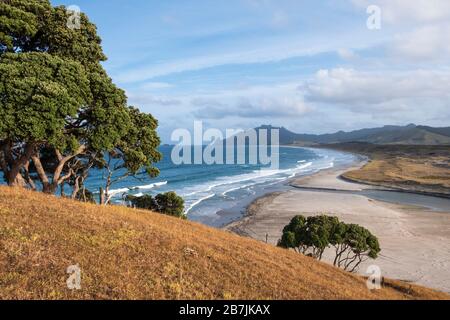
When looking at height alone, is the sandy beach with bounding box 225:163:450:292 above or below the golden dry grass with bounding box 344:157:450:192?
below

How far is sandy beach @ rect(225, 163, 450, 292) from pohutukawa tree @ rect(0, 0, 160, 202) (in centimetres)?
2026

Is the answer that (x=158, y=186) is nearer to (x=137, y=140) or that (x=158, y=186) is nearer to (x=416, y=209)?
(x=416, y=209)

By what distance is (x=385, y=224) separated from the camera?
58.0m

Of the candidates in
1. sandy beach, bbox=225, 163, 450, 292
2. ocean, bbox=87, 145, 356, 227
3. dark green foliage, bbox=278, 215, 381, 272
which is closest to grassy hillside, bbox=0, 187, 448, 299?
dark green foliage, bbox=278, 215, 381, 272

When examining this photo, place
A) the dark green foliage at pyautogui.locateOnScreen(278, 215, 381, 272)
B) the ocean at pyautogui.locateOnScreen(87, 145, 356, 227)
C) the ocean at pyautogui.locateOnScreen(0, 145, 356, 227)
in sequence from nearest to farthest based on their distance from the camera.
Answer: the dark green foliage at pyautogui.locateOnScreen(278, 215, 381, 272) → the ocean at pyautogui.locateOnScreen(0, 145, 356, 227) → the ocean at pyautogui.locateOnScreen(87, 145, 356, 227)

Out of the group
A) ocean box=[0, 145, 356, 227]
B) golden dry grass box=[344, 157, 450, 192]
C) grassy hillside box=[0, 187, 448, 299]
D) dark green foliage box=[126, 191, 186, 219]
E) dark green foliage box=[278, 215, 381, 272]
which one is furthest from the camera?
golden dry grass box=[344, 157, 450, 192]

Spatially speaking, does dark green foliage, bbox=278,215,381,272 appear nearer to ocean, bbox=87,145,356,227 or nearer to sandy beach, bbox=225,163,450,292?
sandy beach, bbox=225,163,450,292

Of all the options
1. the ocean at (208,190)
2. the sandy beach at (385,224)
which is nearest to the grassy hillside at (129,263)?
the sandy beach at (385,224)

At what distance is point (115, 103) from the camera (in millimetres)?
24609

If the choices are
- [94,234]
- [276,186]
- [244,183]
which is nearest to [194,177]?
[244,183]

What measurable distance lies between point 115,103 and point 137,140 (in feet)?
16.6

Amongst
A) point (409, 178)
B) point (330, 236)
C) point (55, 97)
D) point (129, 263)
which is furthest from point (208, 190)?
point (129, 263)

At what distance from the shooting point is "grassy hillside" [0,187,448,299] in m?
12.4
